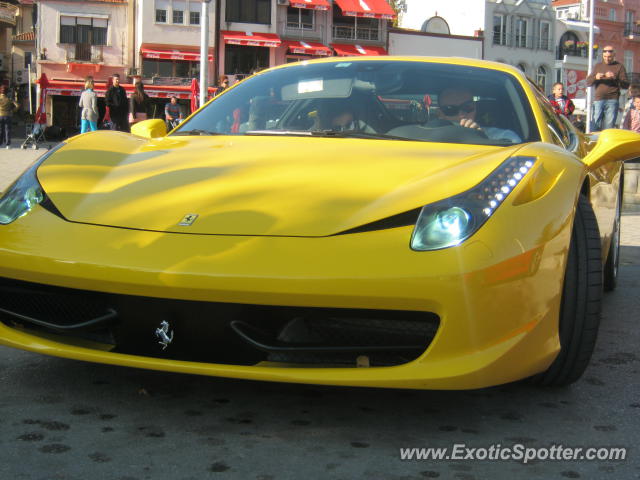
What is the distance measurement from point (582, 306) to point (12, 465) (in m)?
1.70

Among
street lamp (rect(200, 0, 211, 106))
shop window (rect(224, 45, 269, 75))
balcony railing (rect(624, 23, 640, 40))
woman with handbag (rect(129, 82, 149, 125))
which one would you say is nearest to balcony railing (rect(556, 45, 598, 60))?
balcony railing (rect(624, 23, 640, 40))

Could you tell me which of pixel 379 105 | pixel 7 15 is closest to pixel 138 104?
pixel 379 105

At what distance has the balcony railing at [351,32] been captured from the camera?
47.9 m

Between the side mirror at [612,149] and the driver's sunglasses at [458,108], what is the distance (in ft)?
1.56

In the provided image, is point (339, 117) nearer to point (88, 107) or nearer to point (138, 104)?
point (138, 104)

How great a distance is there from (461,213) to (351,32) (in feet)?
154

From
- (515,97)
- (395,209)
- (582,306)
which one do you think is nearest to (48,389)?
(395,209)

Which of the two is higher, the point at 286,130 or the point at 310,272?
the point at 286,130

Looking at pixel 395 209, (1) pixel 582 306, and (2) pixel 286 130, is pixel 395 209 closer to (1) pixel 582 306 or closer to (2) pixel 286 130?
(1) pixel 582 306

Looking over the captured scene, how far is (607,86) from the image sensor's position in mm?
12773

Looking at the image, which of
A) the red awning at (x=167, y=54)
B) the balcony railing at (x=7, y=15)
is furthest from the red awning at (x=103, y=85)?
the balcony railing at (x=7, y=15)

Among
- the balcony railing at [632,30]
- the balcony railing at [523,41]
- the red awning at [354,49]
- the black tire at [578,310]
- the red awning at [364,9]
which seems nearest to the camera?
the black tire at [578,310]

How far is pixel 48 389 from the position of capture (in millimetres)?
2811

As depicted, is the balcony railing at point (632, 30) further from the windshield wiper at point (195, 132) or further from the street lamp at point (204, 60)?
the windshield wiper at point (195, 132)
